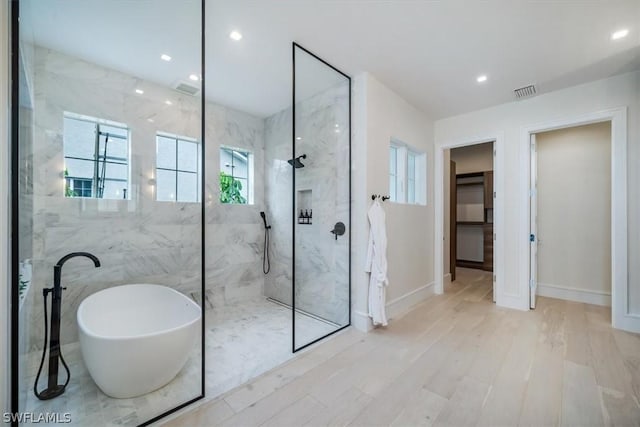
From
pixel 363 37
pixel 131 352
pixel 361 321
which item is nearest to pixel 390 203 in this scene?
pixel 361 321

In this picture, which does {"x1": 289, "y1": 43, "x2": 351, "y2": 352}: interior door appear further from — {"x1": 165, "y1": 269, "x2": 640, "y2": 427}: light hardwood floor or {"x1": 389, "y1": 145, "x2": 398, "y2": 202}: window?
{"x1": 389, "y1": 145, "x2": 398, "y2": 202}: window

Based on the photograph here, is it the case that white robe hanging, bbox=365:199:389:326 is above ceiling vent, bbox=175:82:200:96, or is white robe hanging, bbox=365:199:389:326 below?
below

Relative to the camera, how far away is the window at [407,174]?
3.55 m

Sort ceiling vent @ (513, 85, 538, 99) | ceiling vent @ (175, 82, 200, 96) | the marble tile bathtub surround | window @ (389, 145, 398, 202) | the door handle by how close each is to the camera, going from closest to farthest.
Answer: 1. the marble tile bathtub surround
2. ceiling vent @ (175, 82, 200, 96)
3. the door handle
4. ceiling vent @ (513, 85, 538, 99)
5. window @ (389, 145, 398, 202)

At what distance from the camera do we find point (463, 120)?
4027mm

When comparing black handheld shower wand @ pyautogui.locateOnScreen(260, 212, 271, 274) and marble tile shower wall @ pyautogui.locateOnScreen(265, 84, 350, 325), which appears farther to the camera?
black handheld shower wand @ pyautogui.locateOnScreen(260, 212, 271, 274)

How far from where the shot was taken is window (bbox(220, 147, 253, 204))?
12.4ft

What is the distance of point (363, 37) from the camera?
2336 millimetres

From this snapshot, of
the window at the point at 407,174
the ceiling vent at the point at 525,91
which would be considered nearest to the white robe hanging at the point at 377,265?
the window at the point at 407,174

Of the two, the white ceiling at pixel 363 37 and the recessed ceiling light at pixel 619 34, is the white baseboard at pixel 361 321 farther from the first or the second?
the recessed ceiling light at pixel 619 34

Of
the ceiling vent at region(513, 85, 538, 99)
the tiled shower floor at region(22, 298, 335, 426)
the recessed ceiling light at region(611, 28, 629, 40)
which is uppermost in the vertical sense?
the recessed ceiling light at region(611, 28, 629, 40)

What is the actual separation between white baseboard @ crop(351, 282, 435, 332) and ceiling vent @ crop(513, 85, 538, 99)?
9.72 ft

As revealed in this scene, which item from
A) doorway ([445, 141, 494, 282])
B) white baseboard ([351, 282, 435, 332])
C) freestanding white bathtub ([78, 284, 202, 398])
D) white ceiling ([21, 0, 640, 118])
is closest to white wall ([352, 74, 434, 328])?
white baseboard ([351, 282, 435, 332])

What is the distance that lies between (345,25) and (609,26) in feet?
7.43
